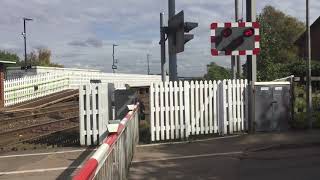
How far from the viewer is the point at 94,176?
15.0 feet

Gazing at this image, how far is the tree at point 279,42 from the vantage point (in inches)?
1254

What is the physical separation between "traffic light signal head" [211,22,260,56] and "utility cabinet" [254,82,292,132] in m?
1.01

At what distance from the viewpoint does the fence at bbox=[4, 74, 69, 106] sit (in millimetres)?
41656

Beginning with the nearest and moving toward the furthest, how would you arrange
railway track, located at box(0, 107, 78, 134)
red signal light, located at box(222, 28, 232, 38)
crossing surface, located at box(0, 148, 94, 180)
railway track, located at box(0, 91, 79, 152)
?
crossing surface, located at box(0, 148, 94, 180) < red signal light, located at box(222, 28, 232, 38) < railway track, located at box(0, 91, 79, 152) < railway track, located at box(0, 107, 78, 134)

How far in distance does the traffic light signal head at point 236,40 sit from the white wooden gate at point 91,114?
129 inches

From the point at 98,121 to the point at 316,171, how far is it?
6.10m

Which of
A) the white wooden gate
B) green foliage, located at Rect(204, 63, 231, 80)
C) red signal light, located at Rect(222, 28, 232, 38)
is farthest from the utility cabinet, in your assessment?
green foliage, located at Rect(204, 63, 231, 80)

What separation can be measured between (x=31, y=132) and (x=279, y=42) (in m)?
26.3

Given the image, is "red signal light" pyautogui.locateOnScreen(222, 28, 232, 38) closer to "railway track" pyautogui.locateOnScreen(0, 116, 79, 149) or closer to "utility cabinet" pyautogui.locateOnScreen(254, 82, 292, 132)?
"utility cabinet" pyautogui.locateOnScreen(254, 82, 292, 132)

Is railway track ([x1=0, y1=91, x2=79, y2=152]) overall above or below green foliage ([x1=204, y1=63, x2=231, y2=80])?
below

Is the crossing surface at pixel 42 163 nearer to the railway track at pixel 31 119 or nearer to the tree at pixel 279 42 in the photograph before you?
the railway track at pixel 31 119

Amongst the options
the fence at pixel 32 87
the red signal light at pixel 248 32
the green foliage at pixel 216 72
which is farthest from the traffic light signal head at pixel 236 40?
the fence at pixel 32 87

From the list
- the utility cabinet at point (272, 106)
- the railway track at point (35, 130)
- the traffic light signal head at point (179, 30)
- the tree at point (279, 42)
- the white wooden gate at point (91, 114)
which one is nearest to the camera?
the white wooden gate at point (91, 114)

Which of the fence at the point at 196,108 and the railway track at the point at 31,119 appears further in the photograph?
the railway track at the point at 31,119
